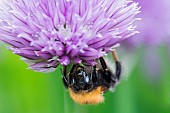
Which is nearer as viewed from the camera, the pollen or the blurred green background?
the pollen

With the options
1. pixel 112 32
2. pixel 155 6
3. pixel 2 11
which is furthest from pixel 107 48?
pixel 155 6

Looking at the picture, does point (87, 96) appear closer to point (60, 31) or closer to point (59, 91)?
point (60, 31)

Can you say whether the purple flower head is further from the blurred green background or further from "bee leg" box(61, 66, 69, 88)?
the blurred green background

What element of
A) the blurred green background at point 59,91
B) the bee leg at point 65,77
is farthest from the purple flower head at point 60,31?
the blurred green background at point 59,91

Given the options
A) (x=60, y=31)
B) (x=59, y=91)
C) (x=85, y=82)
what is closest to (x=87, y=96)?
(x=85, y=82)

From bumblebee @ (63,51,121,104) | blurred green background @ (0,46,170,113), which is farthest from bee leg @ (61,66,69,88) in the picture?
blurred green background @ (0,46,170,113)

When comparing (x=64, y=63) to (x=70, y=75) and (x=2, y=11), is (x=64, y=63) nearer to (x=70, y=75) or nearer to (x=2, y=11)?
(x=70, y=75)
